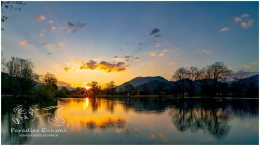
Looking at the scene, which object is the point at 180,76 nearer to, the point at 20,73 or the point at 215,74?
the point at 215,74

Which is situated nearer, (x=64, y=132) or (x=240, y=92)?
(x=64, y=132)

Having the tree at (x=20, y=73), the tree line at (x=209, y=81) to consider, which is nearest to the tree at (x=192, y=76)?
the tree line at (x=209, y=81)

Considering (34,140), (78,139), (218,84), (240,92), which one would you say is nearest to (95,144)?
(78,139)

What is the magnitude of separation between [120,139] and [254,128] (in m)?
11.1

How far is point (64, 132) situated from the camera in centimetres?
1786

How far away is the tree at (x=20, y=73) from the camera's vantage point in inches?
2112

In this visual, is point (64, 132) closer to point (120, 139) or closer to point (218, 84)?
point (120, 139)

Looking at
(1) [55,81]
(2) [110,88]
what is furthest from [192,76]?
(2) [110,88]

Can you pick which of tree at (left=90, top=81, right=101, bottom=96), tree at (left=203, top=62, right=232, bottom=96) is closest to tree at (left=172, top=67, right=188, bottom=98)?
tree at (left=203, top=62, right=232, bottom=96)

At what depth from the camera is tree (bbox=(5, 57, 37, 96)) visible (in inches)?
2112

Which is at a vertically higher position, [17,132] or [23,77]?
[23,77]

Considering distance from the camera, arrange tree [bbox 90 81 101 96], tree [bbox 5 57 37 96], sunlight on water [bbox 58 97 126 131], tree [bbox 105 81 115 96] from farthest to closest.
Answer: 1. tree [bbox 105 81 115 96]
2. tree [bbox 90 81 101 96]
3. tree [bbox 5 57 37 96]
4. sunlight on water [bbox 58 97 126 131]

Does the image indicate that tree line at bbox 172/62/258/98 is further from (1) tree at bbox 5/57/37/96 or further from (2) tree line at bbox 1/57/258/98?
(1) tree at bbox 5/57/37/96

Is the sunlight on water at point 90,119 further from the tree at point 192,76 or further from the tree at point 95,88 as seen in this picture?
the tree at point 95,88
